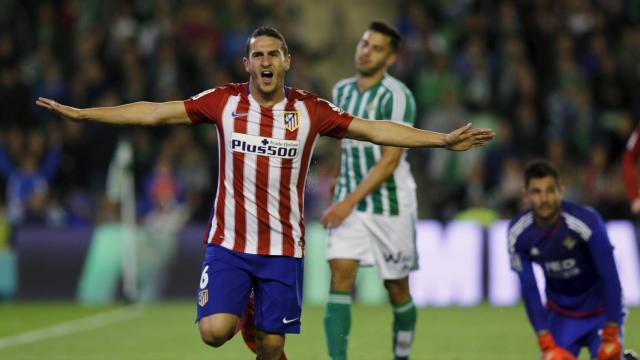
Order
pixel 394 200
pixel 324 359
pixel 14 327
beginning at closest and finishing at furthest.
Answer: pixel 394 200 → pixel 324 359 → pixel 14 327

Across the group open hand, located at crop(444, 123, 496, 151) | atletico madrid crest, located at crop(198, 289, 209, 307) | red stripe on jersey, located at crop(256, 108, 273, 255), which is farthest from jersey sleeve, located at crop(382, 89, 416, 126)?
atletico madrid crest, located at crop(198, 289, 209, 307)

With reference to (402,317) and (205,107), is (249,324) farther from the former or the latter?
(402,317)

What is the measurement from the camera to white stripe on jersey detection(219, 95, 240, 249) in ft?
23.4

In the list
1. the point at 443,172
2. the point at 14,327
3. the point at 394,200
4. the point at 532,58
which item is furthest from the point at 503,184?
the point at 394,200

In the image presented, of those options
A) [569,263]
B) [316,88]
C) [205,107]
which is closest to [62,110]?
[205,107]

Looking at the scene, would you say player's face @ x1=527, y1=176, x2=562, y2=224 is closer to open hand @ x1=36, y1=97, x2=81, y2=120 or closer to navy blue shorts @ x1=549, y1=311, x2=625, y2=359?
navy blue shorts @ x1=549, y1=311, x2=625, y2=359

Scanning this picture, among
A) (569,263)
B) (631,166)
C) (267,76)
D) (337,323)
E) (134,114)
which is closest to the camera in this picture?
(134,114)

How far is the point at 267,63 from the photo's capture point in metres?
7.01

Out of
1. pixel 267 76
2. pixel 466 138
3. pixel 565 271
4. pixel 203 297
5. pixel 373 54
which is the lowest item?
pixel 203 297

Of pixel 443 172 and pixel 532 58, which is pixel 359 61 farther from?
pixel 532 58

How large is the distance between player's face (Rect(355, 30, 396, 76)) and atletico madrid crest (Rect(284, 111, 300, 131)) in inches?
71.1

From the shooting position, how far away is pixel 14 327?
12.8 m

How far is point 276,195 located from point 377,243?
5.80 feet

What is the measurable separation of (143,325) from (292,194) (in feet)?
20.0
